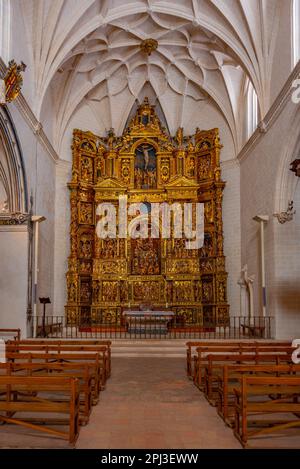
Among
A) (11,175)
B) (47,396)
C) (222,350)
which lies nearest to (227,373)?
(222,350)

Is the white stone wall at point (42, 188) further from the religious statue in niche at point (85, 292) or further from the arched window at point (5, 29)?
the arched window at point (5, 29)

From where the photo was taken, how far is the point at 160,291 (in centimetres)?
2509

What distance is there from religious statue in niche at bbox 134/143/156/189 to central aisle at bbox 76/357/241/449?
15.8 metres

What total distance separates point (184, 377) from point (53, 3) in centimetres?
1523

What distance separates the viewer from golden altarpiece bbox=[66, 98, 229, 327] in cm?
2473

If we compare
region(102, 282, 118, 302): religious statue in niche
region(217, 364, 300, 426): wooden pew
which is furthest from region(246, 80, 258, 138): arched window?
region(217, 364, 300, 426): wooden pew

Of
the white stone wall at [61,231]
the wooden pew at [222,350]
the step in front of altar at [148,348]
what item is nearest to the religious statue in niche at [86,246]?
the white stone wall at [61,231]

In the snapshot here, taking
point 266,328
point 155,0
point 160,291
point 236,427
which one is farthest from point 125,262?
point 236,427

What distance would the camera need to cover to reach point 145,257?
25.9 meters

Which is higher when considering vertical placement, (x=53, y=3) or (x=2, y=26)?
(x=53, y=3)

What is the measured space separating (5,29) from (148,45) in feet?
27.0

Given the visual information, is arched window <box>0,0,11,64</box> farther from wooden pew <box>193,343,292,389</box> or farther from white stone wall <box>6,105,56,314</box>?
wooden pew <box>193,343,292,389</box>

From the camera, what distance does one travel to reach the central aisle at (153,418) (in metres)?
6.63
